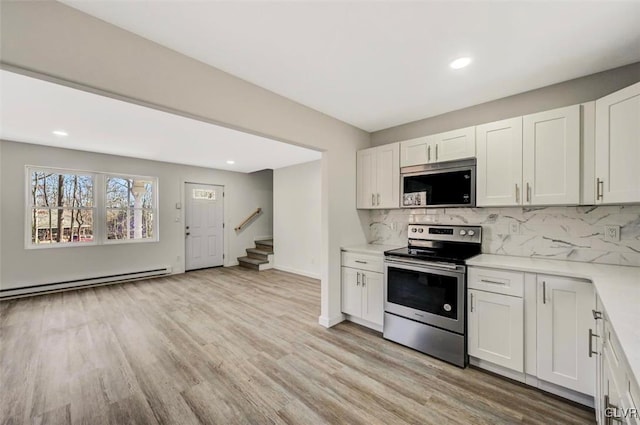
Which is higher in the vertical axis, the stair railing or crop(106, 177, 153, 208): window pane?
crop(106, 177, 153, 208): window pane

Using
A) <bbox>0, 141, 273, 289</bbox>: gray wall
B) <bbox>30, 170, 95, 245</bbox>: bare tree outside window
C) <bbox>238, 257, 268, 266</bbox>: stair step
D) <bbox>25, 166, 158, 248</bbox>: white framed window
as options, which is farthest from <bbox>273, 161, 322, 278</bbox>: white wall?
<bbox>30, 170, 95, 245</bbox>: bare tree outside window

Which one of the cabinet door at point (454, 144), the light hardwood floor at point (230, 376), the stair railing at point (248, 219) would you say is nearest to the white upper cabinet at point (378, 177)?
the cabinet door at point (454, 144)

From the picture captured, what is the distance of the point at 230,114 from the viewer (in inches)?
85.7

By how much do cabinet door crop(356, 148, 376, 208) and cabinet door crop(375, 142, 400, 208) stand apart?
0.23 feet

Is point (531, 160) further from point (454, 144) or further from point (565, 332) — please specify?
point (565, 332)

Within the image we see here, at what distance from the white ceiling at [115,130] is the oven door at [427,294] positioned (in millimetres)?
2847

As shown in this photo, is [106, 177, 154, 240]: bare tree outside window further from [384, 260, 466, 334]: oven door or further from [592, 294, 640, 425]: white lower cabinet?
[592, 294, 640, 425]: white lower cabinet

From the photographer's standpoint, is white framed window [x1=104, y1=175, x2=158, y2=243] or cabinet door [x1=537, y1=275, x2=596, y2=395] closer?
cabinet door [x1=537, y1=275, x2=596, y2=395]

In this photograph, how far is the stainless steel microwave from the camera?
262cm

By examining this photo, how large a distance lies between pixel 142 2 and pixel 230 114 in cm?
84

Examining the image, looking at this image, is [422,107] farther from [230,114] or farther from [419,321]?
[419,321]

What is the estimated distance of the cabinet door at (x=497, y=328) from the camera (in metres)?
2.05

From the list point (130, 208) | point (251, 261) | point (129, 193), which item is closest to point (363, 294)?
point (251, 261)

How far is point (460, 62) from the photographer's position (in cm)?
201
